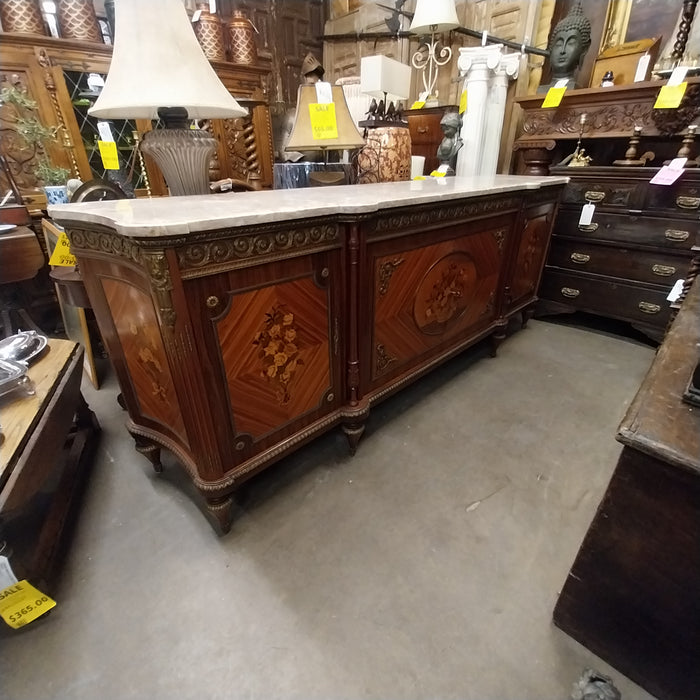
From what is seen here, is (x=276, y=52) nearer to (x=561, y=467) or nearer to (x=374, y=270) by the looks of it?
(x=374, y=270)

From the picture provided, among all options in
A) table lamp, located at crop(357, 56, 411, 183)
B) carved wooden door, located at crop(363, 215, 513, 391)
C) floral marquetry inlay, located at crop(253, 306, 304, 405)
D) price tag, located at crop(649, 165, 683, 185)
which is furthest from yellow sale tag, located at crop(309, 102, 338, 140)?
price tag, located at crop(649, 165, 683, 185)

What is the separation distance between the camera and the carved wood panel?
4.16ft

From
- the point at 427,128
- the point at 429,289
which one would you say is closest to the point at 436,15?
the point at 427,128

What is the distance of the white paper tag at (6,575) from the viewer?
792mm

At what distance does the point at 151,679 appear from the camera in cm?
78

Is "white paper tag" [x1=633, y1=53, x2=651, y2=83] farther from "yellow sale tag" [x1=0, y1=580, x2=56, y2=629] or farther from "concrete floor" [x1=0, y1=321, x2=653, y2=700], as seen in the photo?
"yellow sale tag" [x1=0, y1=580, x2=56, y2=629]

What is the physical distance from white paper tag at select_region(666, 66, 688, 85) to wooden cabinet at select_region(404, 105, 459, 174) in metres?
1.25

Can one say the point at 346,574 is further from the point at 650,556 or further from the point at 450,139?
the point at 450,139

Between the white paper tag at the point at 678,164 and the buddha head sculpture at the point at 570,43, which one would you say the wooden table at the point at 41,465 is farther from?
the buddha head sculpture at the point at 570,43

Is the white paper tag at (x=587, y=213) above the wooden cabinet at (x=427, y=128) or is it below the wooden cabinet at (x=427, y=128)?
below

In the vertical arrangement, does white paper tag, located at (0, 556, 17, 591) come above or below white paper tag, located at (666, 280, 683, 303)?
below

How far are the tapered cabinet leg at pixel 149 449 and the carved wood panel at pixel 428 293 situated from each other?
30.7 inches

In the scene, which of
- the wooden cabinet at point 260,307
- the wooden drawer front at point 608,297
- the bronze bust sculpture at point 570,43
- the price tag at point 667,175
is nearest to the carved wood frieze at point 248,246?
the wooden cabinet at point 260,307

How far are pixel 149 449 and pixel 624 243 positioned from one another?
247cm
